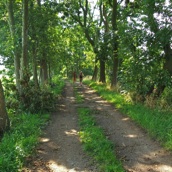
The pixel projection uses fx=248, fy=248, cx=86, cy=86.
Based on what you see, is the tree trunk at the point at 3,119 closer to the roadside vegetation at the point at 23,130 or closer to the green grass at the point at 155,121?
the roadside vegetation at the point at 23,130

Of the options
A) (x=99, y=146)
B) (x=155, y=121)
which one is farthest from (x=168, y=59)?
(x=99, y=146)

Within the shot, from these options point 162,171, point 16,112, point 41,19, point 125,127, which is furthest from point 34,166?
point 41,19

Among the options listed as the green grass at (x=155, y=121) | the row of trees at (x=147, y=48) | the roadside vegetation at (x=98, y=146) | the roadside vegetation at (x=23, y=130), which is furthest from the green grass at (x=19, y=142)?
the row of trees at (x=147, y=48)

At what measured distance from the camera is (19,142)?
6.97 m

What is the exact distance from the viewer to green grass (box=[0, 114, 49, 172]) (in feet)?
18.3

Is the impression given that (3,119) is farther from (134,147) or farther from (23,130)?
(134,147)

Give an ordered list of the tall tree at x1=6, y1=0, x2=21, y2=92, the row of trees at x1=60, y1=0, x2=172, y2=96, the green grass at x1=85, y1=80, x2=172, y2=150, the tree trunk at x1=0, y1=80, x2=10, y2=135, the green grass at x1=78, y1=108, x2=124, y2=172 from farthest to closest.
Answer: the tall tree at x1=6, y1=0, x2=21, y2=92 < the row of trees at x1=60, y1=0, x2=172, y2=96 < the tree trunk at x1=0, y1=80, x2=10, y2=135 < the green grass at x1=85, y1=80, x2=172, y2=150 < the green grass at x1=78, y1=108, x2=124, y2=172

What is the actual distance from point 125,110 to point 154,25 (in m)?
4.27

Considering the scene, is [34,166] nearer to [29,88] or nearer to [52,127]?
[52,127]

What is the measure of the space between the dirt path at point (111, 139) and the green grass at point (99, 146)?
191mm

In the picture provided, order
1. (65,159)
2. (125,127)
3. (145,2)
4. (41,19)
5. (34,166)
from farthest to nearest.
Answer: (41,19)
(145,2)
(125,127)
(65,159)
(34,166)

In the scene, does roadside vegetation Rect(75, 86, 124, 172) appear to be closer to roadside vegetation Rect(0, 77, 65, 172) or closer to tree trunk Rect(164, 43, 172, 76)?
roadside vegetation Rect(0, 77, 65, 172)

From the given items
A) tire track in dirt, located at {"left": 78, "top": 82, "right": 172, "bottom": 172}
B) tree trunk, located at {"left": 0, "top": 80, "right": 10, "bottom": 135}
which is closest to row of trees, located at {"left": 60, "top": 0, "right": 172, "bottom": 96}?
tire track in dirt, located at {"left": 78, "top": 82, "right": 172, "bottom": 172}

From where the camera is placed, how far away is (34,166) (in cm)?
596
